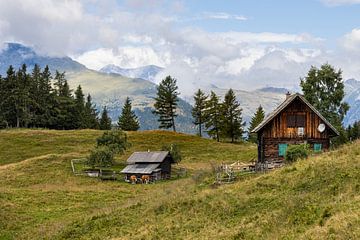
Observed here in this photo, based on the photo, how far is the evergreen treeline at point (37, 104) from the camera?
331 feet

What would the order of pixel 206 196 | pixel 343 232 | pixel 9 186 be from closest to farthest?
1. pixel 343 232
2. pixel 206 196
3. pixel 9 186

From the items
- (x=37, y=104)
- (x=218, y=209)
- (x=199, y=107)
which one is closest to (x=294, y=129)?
(x=218, y=209)

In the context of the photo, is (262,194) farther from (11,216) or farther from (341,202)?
(11,216)

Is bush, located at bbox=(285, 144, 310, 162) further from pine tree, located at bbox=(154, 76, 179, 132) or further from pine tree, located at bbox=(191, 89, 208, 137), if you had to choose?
pine tree, located at bbox=(154, 76, 179, 132)

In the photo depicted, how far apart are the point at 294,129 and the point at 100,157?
29.6 m

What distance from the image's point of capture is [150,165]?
2554 inches

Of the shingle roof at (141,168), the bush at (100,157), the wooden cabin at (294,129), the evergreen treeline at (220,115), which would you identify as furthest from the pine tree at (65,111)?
the wooden cabin at (294,129)

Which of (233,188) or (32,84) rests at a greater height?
(32,84)

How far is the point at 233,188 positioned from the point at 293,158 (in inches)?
448

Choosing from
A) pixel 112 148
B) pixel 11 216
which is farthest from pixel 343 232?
pixel 112 148

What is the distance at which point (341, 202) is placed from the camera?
1998cm

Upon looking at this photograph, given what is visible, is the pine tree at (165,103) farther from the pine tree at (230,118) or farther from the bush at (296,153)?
the bush at (296,153)

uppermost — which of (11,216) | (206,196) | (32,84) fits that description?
(32,84)

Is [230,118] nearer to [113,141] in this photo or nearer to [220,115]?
[220,115]
